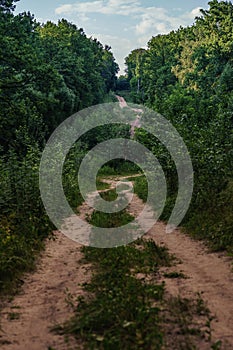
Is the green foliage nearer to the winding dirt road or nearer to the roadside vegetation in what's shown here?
the roadside vegetation

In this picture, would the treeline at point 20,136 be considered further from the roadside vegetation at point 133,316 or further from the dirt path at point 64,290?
the roadside vegetation at point 133,316

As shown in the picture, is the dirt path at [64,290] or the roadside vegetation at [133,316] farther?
the dirt path at [64,290]

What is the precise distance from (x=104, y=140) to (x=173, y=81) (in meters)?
17.8

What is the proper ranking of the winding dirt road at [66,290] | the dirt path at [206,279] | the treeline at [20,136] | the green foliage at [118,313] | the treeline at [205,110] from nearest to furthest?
the green foliage at [118,313] → the winding dirt road at [66,290] → the dirt path at [206,279] → the treeline at [20,136] → the treeline at [205,110]

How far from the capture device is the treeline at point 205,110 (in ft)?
38.8

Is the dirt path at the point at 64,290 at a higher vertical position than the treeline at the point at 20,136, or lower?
lower

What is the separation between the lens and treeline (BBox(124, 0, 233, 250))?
38.8ft

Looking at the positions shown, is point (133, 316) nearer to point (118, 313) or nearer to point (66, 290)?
point (118, 313)

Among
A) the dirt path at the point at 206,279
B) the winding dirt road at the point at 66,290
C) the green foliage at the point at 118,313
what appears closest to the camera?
the green foliage at the point at 118,313

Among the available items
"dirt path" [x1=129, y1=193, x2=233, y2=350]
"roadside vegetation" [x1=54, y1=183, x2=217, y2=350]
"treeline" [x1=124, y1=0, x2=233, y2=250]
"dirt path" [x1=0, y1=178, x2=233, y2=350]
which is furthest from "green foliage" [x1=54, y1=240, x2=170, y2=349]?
"treeline" [x1=124, y1=0, x2=233, y2=250]

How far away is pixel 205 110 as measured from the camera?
21.2 m

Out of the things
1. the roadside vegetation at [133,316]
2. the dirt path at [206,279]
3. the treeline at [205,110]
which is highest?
the treeline at [205,110]

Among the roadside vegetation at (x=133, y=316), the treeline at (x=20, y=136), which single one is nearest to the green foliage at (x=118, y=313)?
the roadside vegetation at (x=133, y=316)

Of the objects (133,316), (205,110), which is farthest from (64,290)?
(205,110)
